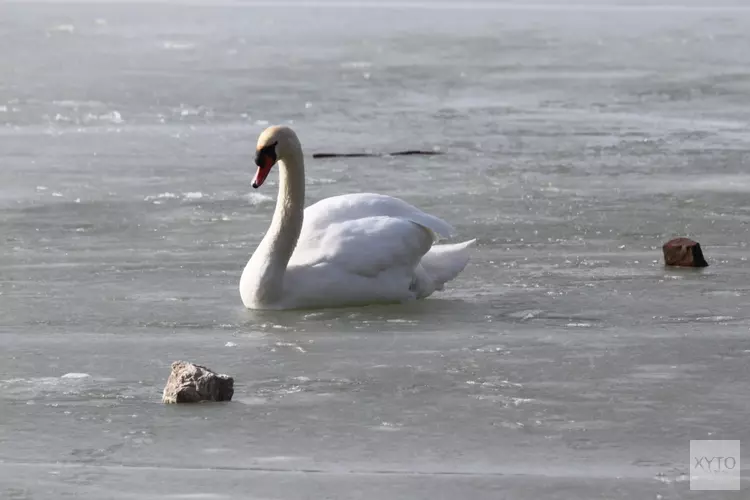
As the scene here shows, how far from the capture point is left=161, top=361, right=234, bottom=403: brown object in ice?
557 cm

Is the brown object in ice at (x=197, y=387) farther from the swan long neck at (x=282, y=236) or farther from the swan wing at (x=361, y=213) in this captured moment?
the swan wing at (x=361, y=213)

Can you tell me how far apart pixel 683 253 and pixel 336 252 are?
6.63 feet

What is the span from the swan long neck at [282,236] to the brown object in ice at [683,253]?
2.08 metres

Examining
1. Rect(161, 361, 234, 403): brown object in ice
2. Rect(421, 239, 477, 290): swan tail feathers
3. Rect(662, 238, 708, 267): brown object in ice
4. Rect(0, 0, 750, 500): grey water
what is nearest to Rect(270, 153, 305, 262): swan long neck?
Rect(0, 0, 750, 500): grey water

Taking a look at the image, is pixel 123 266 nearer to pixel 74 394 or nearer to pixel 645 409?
pixel 74 394

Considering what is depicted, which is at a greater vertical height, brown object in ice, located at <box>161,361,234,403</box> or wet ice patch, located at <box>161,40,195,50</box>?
wet ice patch, located at <box>161,40,195,50</box>

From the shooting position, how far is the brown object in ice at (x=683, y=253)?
27.3ft

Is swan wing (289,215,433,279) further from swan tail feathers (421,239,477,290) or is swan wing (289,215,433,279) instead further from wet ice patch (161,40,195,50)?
wet ice patch (161,40,195,50)

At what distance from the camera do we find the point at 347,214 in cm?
793

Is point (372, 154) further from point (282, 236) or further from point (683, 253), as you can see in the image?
point (282, 236)

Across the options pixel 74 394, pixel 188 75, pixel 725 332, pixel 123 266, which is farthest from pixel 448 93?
pixel 74 394

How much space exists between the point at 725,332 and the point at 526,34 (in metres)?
28.8

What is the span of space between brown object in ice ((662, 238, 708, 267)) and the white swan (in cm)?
117

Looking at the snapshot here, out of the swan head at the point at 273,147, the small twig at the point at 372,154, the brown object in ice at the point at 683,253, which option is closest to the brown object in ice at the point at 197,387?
the swan head at the point at 273,147
